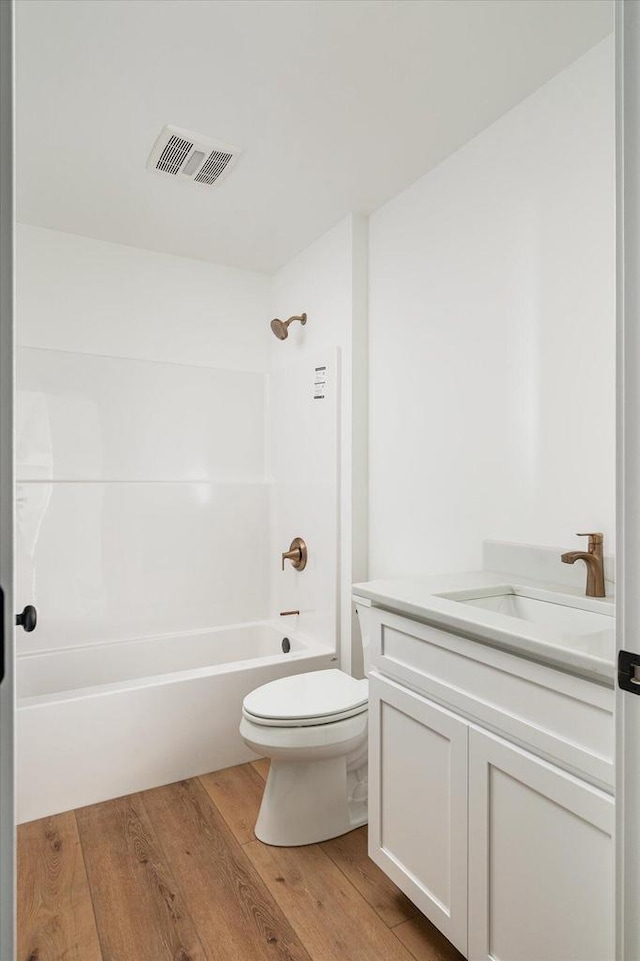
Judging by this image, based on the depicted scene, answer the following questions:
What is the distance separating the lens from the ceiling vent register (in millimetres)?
2070

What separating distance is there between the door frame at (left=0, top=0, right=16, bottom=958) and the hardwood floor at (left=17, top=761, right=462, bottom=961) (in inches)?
49.2

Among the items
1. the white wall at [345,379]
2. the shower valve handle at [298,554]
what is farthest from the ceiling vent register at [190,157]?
the shower valve handle at [298,554]

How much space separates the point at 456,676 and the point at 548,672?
11.2 inches

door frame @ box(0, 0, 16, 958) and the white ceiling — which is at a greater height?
the white ceiling

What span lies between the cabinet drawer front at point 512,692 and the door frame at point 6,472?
2.98 ft

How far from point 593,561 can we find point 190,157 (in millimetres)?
2027

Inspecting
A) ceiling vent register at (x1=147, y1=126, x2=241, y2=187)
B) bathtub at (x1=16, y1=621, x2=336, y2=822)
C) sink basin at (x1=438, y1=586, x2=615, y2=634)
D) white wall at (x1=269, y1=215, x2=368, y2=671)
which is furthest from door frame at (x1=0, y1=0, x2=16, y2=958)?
white wall at (x1=269, y1=215, x2=368, y2=671)

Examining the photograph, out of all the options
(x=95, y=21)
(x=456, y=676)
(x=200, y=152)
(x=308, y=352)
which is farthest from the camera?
(x=308, y=352)

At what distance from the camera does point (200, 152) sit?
84.9 inches

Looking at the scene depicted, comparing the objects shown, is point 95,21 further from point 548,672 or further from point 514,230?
point 548,672

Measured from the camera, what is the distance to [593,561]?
156 cm

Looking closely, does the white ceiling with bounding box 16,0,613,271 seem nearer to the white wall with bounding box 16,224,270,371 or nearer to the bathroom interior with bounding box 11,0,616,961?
the bathroom interior with bounding box 11,0,616,961

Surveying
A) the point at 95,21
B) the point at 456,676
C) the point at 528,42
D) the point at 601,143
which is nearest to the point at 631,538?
the point at 456,676

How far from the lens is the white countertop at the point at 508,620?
102 cm
